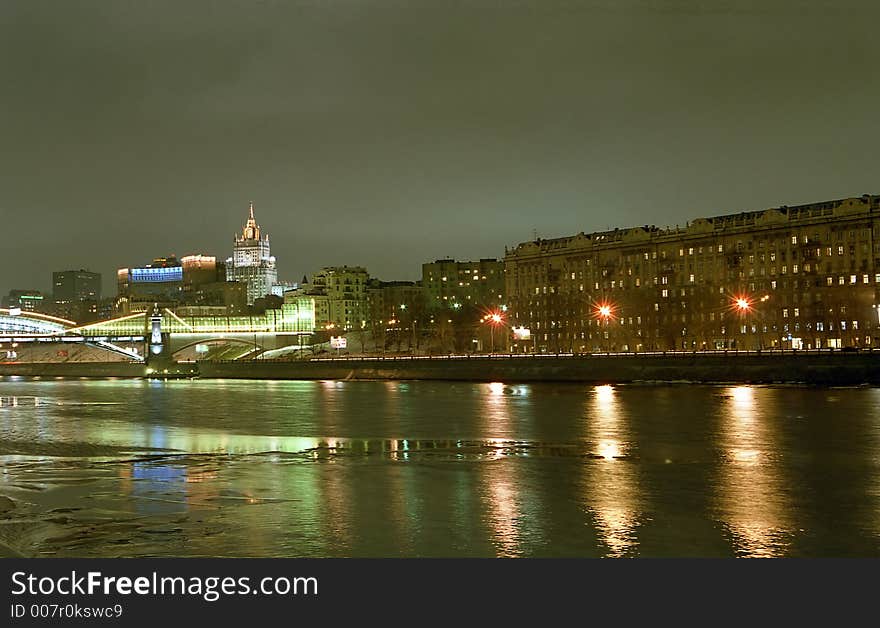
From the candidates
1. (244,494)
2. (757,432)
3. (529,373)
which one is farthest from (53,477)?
(529,373)

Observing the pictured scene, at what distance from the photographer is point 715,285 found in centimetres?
13125

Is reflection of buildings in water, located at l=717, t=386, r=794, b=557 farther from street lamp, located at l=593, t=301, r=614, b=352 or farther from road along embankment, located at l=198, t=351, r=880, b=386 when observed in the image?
street lamp, located at l=593, t=301, r=614, b=352

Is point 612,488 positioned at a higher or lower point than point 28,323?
lower

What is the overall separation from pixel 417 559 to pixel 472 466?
1050 cm

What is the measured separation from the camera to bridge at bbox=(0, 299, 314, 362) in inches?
5822

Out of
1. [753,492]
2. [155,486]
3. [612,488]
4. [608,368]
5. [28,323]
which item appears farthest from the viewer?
[28,323]

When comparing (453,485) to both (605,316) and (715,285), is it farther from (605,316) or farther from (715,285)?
(605,316)

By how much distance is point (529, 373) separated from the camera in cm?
8781

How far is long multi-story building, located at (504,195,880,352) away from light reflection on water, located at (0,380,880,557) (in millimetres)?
74696

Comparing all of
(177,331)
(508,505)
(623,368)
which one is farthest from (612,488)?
(177,331)

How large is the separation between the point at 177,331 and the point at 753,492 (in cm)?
14079

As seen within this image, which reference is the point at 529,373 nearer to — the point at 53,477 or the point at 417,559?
the point at 53,477

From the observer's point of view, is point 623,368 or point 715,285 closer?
point 623,368

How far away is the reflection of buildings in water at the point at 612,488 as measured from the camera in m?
13.9
